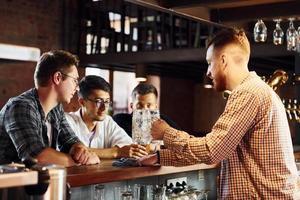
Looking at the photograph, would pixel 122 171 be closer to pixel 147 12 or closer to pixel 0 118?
pixel 0 118

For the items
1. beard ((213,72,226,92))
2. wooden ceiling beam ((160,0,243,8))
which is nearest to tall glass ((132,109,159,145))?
beard ((213,72,226,92))

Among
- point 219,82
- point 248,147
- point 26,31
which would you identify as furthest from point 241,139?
point 26,31

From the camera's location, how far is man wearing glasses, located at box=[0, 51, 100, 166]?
224cm

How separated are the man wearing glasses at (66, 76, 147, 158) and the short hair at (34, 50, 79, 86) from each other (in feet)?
2.12

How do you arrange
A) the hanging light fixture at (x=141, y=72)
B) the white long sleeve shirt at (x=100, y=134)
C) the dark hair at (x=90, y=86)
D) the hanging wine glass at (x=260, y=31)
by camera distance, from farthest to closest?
the hanging light fixture at (x=141, y=72) → the hanging wine glass at (x=260, y=31) → the white long sleeve shirt at (x=100, y=134) → the dark hair at (x=90, y=86)

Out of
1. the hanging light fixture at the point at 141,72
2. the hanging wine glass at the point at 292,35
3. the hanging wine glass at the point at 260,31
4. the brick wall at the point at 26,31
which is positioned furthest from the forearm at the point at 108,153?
the hanging light fixture at the point at 141,72

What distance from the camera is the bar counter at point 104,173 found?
202 centimetres

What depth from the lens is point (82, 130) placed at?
10.9 feet

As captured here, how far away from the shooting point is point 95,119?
10.6 feet

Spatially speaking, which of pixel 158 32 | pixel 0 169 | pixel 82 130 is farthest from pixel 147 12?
pixel 0 169

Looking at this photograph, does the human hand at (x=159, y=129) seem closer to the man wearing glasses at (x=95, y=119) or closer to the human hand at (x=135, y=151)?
the human hand at (x=135, y=151)

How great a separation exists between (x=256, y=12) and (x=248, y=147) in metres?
1.94

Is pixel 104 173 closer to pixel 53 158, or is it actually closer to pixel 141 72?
pixel 53 158

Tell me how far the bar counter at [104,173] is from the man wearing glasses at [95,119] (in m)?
0.69
